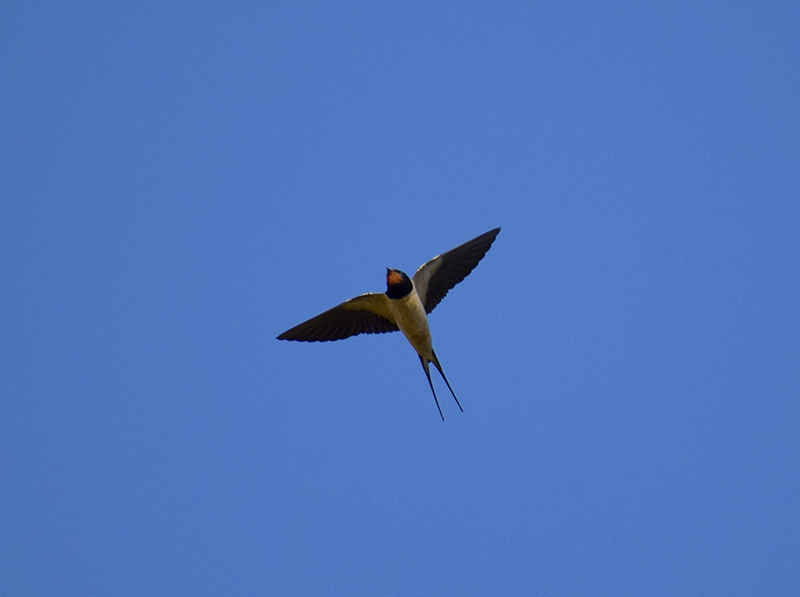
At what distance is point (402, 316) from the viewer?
6184mm

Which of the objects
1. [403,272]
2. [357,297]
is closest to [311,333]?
[357,297]

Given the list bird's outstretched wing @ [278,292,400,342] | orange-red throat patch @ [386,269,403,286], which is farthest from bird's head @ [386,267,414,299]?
bird's outstretched wing @ [278,292,400,342]

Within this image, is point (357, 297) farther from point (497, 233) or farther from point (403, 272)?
point (497, 233)

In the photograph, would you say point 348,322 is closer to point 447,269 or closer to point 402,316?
point 402,316

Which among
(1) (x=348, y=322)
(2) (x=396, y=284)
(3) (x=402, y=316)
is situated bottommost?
(3) (x=402, y=316)

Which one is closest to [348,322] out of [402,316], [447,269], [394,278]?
[402,316]

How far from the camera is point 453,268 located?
662cm

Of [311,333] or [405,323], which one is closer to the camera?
→ [405,323]

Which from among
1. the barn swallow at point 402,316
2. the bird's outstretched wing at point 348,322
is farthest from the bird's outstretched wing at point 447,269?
the bird's outstretched wing at point 348,322

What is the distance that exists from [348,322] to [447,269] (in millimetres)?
871

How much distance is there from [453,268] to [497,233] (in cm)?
43

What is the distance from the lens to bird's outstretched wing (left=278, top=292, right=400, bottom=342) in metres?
6.50

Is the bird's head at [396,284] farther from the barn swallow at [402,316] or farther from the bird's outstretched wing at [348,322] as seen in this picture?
the bird's outstretched wing at [348,322]

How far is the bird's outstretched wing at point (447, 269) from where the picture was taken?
6520 millimetres
